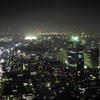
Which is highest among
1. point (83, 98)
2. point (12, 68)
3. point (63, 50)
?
point (63, 50)

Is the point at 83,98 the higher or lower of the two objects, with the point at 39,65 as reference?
lower

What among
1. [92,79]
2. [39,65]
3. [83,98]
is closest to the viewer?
[83,98]

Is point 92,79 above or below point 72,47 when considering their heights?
below

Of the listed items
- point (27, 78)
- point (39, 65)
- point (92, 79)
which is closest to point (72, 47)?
point (39, 65)

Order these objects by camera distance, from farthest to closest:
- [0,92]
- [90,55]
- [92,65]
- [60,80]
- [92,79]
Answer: [90,55] < [92,65] < [92,79] < [60,80] < [0,92]

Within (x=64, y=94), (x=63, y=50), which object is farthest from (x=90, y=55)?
(x=64, y=94)

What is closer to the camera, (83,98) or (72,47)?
(83,98)

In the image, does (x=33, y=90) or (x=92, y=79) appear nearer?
(x=33, y=90)

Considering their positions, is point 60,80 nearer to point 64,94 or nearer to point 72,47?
point 64,94

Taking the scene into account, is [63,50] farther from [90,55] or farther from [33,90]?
[33,90]
